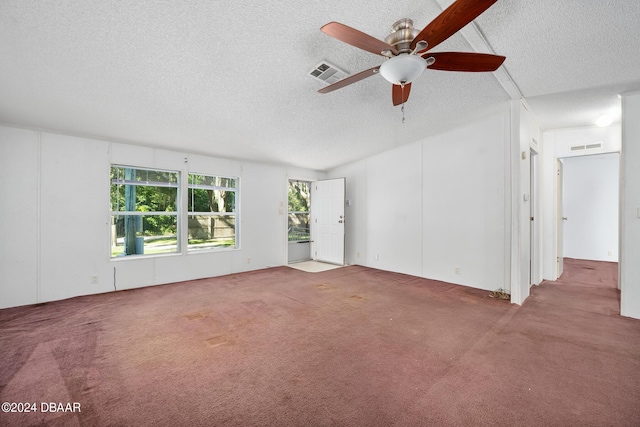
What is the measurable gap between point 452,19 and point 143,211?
4.91 meters

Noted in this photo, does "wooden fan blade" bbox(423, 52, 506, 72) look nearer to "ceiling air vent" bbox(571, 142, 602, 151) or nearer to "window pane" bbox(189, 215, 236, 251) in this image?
"ceiling air vent" bbox(571, 142, 602, 151)

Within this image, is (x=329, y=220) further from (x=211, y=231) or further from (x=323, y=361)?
(x=323, y=361)

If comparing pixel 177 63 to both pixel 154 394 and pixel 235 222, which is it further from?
pixel 235 222

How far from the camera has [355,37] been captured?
1.60m

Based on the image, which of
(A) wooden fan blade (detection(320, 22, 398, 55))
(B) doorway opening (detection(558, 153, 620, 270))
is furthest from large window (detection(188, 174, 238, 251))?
(B) doorway opening (detection(558, 153, 620, 270))

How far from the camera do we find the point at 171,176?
4.77 m

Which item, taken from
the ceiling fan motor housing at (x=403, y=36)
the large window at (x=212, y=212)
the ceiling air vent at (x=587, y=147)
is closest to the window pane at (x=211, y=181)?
the large window at (x=212, y=212)

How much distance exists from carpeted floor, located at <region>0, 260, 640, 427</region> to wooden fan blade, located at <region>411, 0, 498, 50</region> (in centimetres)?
233

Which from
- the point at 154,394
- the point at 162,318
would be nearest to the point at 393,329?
the point at 154,394

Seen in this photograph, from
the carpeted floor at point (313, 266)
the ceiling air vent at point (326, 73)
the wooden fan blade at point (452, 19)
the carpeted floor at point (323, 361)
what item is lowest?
the carpeted floor at point (313, 266)

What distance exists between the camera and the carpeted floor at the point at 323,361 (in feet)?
5.26

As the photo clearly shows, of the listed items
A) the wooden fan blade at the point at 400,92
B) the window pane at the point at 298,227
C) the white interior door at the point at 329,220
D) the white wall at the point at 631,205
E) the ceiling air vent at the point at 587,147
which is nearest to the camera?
the wooden fan blade at the point at 400,92

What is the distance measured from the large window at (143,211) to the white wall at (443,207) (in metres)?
4.01

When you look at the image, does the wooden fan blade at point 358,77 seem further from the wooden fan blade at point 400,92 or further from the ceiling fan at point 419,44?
the wooden fan blade at point 400,92
